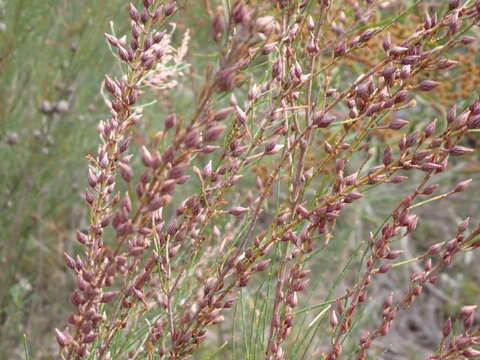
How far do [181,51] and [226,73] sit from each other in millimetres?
913

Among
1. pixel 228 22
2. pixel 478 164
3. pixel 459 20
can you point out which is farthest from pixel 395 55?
pixel 478 164

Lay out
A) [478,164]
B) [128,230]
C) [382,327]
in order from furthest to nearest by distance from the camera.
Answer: [478,164] < [382,327] < [128,230]

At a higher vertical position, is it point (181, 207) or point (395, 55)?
point (395, 55)

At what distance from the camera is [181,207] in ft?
3.32

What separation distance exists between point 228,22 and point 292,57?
1.64 ft

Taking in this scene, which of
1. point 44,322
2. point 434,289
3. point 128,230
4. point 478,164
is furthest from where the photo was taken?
point 434,289

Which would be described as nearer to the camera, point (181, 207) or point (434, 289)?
point (181, 207)

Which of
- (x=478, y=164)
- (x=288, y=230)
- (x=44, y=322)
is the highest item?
(x=288, y=230)

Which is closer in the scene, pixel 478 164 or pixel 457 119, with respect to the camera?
pixel 457 119

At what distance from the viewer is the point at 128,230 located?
694 mm

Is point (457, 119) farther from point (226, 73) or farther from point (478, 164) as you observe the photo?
point (478, 164)

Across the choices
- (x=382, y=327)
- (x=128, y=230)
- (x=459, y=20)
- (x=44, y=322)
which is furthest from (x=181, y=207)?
(x=44, y=322)

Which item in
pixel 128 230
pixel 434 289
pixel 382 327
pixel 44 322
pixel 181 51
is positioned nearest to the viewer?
pixel 128 230

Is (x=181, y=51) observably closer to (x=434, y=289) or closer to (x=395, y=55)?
(x=395, y=55)
